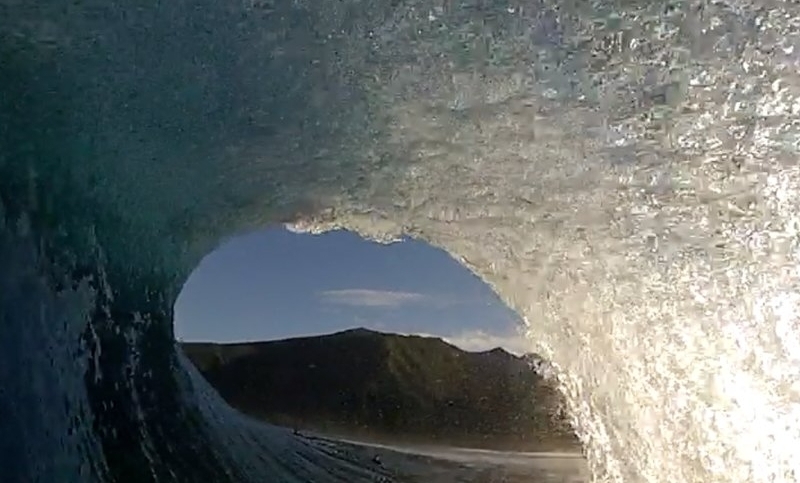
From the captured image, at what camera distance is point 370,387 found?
3.82m

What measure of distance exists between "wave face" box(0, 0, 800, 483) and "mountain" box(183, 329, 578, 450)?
1.02 meters

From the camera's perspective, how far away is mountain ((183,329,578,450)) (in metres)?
3.27

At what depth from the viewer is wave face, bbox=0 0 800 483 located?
1.51 metres

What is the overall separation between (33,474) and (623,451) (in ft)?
2.82

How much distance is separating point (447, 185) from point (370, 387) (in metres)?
2.01

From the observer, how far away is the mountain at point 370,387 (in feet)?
10.7

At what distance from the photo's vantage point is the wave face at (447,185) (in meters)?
1.51

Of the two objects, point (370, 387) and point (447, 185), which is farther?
point (370, 387)

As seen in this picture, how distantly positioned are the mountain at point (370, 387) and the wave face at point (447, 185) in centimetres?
102

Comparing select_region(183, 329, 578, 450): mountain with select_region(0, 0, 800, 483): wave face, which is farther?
select_region(183, 329, 578, 450): mountain

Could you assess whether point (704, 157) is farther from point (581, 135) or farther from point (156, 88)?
point (156, 88)

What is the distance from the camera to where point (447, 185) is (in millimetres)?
1885

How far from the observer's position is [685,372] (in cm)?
165

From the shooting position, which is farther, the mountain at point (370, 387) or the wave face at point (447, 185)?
the mountain at point (370, 387)
